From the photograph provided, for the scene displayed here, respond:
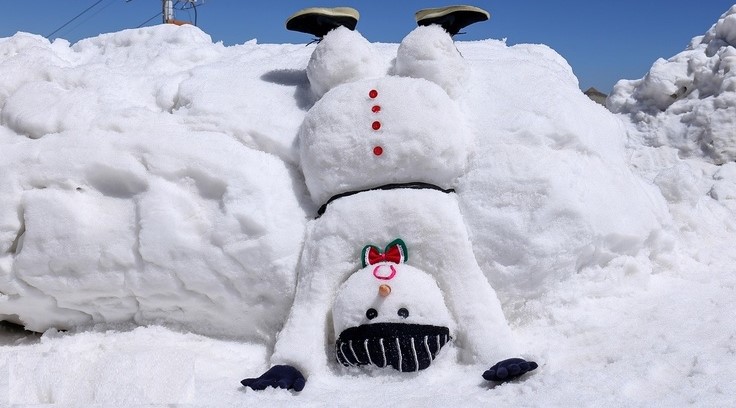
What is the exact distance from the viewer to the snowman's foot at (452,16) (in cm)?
233

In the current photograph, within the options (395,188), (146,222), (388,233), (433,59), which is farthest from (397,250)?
(146,222)

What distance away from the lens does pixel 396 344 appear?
5.92 feet

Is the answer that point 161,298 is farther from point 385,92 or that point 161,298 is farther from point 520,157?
point 520,157

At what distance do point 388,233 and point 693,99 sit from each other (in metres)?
3.21

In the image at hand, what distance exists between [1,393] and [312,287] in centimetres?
86

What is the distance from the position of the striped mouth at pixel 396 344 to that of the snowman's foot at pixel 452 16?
113cm

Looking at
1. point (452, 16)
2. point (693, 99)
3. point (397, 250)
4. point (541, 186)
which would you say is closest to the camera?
point (397, 250)

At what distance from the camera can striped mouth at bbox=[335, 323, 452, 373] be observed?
5.93 ft

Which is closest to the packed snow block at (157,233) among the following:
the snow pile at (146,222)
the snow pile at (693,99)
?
the snow pile at (146,222)

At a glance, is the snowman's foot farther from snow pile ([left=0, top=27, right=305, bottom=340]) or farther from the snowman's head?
the snowman's head

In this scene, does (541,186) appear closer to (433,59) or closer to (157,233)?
(433,59)

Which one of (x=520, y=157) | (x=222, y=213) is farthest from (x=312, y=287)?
(x=520, y=157)

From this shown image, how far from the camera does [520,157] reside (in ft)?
6.92

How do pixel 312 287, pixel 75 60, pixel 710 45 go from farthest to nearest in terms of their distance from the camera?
pixel 710 45, pixel 75 60, pixel 312 287
